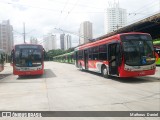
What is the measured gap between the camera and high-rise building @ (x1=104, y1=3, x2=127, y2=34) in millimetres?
32906

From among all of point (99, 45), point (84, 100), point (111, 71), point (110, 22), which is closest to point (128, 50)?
point (111, 71)

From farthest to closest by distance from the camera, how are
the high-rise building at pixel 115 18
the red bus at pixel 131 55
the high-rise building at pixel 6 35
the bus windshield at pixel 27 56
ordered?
the high-rise building at pixel 6 35 → the high-rise building at pixel 115 18 → the bus windshield at pixel 27 56 → the red bus at pixel 131 55

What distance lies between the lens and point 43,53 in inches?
816

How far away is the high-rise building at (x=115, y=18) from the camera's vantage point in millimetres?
32906

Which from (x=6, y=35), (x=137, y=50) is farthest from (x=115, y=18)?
(x=6, y=35)

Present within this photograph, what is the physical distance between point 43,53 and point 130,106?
1399 cm

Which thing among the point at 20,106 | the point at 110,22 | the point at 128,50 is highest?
the point at 110,22

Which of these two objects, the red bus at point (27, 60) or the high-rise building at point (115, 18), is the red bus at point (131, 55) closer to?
the red bus at point (27, 60)

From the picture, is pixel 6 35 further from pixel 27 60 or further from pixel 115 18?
pixel 27 60

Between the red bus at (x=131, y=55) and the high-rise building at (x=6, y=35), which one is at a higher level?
the high-rise building at (x=6, y=35)

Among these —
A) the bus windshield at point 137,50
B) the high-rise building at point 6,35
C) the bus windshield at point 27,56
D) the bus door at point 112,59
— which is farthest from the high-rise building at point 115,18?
the high-rise building at point 6,35

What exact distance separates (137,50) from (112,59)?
197 cm

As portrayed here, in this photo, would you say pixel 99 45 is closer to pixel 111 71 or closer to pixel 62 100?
pixel 111 71

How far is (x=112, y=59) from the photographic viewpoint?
15.6m
